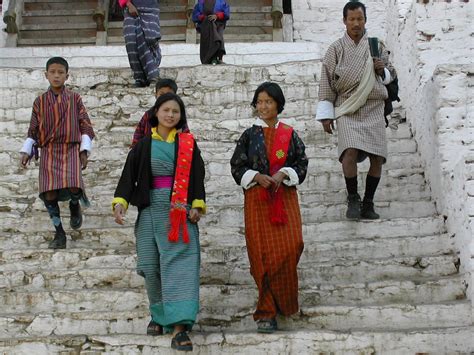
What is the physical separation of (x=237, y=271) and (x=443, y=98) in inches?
80.3

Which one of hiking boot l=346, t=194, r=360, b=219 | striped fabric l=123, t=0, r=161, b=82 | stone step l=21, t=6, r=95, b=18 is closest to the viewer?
hiking boot l=346, t=194, r=360, b=219

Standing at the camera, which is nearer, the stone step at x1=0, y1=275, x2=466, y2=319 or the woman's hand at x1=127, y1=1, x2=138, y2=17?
the stone step at x1=0, y1=275, x2=466, y2=319

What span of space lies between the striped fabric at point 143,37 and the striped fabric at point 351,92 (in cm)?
314

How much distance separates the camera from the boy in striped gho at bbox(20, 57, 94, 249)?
6.96m

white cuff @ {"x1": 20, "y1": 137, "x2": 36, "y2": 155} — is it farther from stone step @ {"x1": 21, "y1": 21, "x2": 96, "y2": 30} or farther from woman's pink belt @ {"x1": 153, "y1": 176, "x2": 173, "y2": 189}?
stone step @ {"x1": 21, "y1": 21, "x2": 96, "y2": 30}

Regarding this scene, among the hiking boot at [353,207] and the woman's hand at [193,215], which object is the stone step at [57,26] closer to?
the hiking boot at [353,207]

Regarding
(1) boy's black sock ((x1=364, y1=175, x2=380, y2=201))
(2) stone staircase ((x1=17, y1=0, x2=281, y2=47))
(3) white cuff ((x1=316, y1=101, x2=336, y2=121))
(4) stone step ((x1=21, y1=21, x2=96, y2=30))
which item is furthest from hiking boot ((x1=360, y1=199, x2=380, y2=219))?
(4) stone step ((x1=21, y1=21, x2=96, y2=30))

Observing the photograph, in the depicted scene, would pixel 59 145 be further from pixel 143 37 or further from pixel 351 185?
pixel 143 37

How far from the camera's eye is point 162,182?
231 inches

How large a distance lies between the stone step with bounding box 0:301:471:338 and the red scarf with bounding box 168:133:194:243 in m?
0.66

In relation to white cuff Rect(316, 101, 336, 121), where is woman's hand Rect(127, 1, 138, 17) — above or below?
above

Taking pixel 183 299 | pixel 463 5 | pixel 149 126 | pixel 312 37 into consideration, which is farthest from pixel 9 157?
pixel 312 37

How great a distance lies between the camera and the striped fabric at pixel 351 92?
6984 millimetres

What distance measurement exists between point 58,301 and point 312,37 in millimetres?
7457
